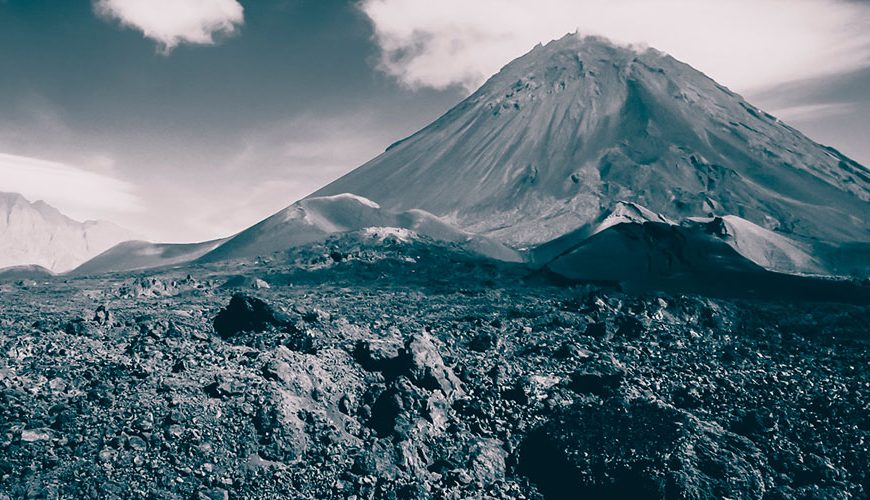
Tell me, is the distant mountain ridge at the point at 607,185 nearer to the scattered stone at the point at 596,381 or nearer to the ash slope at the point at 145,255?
the ash slope at the point at 145,255

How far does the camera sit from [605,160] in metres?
71.5

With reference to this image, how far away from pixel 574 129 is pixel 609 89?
438 inches

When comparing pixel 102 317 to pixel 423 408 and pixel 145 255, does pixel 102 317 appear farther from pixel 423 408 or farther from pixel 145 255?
pixel 145 255

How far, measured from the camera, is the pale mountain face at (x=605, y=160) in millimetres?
61000

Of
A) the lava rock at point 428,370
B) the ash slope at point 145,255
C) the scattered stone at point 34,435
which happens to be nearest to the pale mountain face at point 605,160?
the ash slope at point 145,255

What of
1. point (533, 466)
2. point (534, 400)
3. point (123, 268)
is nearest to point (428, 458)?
point (533, 466)

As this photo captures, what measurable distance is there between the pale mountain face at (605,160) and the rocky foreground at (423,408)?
40.3m

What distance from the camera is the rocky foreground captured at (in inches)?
339

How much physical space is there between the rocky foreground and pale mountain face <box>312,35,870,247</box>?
40.3m

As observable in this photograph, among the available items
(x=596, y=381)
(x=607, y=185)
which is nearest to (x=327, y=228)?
(x=607, y=185)

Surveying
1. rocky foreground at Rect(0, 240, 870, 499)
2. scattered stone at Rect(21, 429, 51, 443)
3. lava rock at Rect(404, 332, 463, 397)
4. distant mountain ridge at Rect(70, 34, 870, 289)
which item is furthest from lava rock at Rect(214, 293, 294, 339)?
distant mountain ridge at Rect(70, 34, 870, 289)

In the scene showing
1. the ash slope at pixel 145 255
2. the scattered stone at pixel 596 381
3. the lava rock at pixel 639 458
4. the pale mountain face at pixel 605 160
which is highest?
the pale mountain face at pixel 605 160

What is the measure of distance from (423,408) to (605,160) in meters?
65.5

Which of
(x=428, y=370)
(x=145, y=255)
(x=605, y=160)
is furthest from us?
(x=605, y=160)
